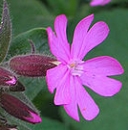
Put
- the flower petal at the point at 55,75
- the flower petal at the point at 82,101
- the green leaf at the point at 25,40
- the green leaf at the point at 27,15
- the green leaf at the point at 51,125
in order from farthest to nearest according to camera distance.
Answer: the green leaf at the point at 27,15, the green leaf at the point at 51,125, the green leaf at the point at 25,40, the flower petal at the point at 82,101, the flower petal at the point at 55,75

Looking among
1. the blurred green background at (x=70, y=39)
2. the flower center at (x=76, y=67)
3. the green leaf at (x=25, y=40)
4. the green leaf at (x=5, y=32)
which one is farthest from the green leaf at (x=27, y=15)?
the flower center at (x=76, y=67)

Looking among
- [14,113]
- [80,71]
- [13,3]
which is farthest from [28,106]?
[13,3]

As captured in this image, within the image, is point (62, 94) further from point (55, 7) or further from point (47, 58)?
point (55, 7)


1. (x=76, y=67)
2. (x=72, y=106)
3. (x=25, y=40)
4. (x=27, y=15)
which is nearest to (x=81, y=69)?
(x=76, y=67)

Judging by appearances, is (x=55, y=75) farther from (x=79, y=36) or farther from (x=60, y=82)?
(x=79, y=36)

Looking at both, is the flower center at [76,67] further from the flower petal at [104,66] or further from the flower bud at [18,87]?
the flower bud at [18,87]
